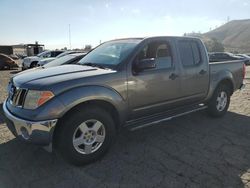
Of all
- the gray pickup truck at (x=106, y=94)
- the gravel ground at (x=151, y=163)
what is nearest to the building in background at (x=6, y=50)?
the gravel ground at (x=151, y=163)

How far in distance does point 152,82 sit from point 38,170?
7.23 ft

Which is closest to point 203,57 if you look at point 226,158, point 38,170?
point 226,158

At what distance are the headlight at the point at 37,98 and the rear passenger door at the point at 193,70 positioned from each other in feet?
8.47

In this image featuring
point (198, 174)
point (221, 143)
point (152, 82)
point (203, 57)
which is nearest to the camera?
point (198, 174)

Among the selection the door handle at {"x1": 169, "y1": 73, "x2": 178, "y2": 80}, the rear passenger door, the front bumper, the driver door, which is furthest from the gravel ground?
the door handle at {"x1": 169, "y1": 73, "x2": 178, "y2": 80}

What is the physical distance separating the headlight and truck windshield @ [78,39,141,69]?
1.17 metres

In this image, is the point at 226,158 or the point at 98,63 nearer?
the point at 226,158

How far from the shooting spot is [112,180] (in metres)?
3.16

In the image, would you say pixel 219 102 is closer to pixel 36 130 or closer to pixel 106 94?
pixel 106 94

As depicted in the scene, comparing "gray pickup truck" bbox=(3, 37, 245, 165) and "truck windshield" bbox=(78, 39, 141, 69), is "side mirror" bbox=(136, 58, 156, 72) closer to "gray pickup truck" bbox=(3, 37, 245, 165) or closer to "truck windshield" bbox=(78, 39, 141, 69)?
Result: "gray pickup truck" bbox=(3, 37, 245, 165)

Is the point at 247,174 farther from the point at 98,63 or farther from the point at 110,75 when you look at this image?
the point at 98,63

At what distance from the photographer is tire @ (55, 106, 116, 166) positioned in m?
3.24

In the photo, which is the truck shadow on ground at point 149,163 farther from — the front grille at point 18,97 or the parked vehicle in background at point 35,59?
the parked vehicle in background at point 35,59

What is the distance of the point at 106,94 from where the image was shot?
349 cm
